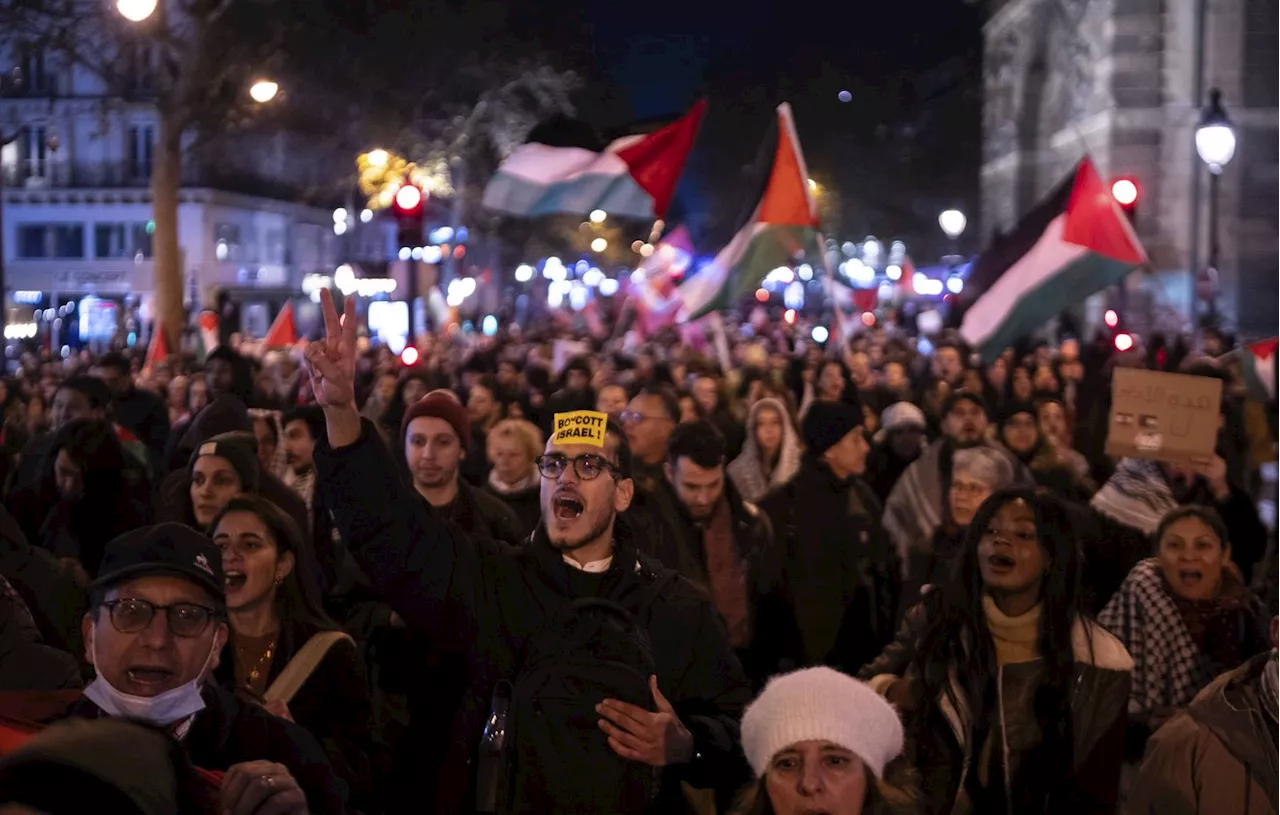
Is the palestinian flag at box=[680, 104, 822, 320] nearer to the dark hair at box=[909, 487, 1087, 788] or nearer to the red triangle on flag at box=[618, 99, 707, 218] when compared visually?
the red triangle on flag at box=[618, 99, 707, 218]

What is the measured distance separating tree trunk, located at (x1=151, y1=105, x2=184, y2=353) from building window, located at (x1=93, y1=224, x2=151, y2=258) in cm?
3685

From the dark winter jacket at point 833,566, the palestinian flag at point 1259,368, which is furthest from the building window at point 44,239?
the dark winter jacket at point 833,566

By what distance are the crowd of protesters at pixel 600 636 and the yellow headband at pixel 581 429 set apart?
2 cm

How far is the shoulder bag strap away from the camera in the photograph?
4551mm

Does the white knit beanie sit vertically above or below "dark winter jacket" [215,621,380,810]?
above

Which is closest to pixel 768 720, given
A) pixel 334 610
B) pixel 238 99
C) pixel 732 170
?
pixel 334 610

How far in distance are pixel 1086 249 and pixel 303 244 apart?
209 feet

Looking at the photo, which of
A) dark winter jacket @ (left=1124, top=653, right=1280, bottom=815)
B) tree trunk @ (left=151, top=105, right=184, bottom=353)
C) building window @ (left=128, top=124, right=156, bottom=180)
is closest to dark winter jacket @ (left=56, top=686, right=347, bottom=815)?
dark winter jacket @ (left=1124, top=653, right=1280, bottom=815)

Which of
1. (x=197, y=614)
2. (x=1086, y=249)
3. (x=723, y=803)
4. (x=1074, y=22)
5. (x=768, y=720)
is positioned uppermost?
(x=1074, y=22)

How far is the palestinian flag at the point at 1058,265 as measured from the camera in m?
11.8

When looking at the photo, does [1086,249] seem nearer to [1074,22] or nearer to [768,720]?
[768,720]

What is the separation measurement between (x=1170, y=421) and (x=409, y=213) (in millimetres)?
7817

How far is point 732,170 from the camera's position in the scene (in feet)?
236

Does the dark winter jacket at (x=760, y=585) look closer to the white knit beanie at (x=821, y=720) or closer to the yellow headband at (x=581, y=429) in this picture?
the yellow headband at (x=581, y=429)
